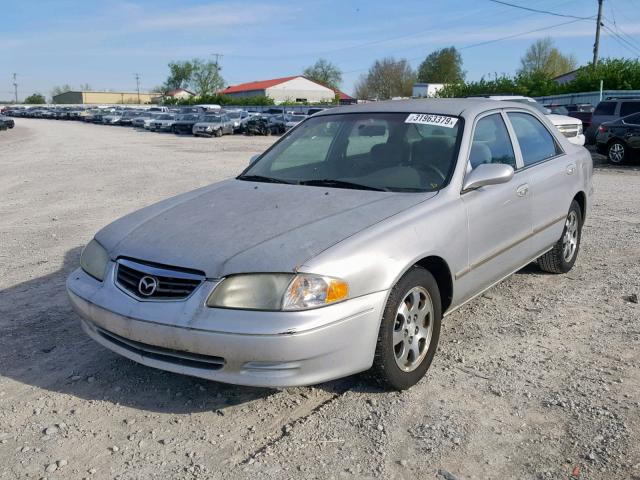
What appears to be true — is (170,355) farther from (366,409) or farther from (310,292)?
(366,409)

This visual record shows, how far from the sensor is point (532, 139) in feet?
16.6

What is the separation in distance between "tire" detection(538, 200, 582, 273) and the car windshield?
6.07 feet

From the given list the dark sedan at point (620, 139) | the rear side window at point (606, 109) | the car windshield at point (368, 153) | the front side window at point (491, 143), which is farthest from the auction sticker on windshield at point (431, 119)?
the rear side window at point (606, 109)

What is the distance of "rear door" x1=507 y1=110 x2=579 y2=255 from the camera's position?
476 cm

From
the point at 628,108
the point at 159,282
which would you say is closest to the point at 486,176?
the point at 159,282

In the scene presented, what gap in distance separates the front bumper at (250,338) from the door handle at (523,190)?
1.84 m

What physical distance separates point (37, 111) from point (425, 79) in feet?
169

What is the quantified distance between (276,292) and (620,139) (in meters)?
15.3

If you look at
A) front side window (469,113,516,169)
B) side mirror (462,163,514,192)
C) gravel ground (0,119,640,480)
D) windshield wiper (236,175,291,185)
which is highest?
front side window (469,113,516,169)

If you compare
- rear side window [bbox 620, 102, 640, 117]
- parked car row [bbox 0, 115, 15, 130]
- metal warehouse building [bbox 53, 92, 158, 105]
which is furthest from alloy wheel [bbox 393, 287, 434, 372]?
metal warehouse building [bbox 53, 92, 158, 105]

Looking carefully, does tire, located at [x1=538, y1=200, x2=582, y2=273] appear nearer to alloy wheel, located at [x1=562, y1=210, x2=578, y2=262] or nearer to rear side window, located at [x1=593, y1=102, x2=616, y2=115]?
alloy wheel, located at [x1=562, y1=210, x2=578, y2=262]

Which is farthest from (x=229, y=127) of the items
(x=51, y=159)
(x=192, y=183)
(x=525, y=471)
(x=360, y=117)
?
(x=525, y=471)

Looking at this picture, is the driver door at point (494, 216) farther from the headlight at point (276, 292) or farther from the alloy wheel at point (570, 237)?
the headlight at point (276, 292)

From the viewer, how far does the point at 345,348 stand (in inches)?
119
